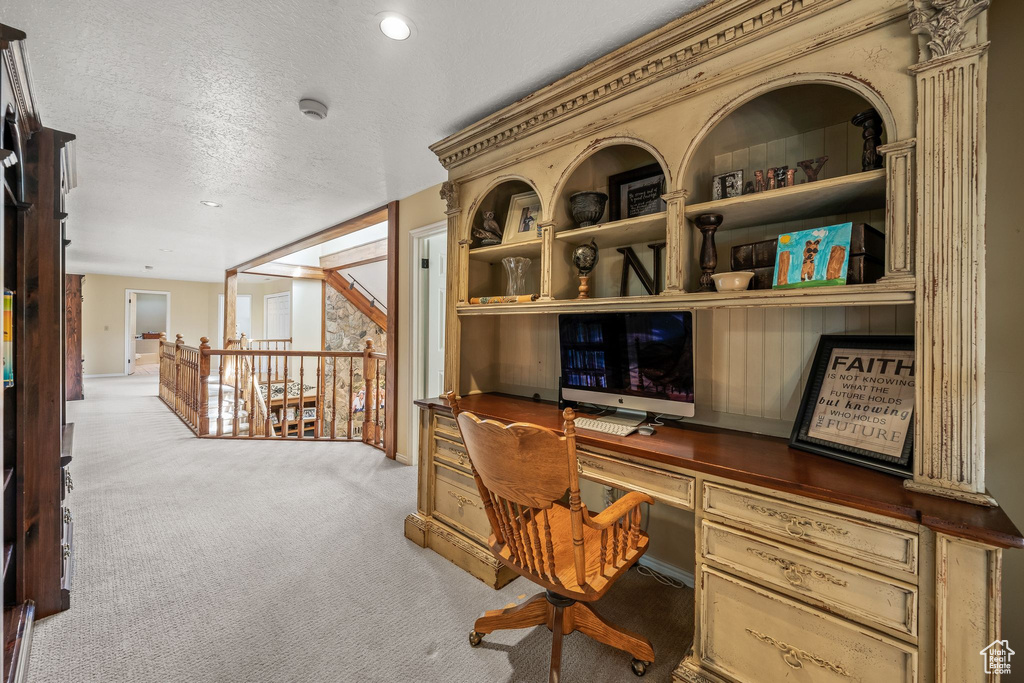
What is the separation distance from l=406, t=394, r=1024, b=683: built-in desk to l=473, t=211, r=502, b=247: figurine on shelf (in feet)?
Answer: 4.31

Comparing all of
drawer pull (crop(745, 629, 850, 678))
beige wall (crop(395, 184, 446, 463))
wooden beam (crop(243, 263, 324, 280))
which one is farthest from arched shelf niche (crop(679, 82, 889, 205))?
wooden beam (crop(243, 263, 324, 280))

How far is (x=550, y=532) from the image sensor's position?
1288 mm

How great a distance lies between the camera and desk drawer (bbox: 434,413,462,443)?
2180 millimetres

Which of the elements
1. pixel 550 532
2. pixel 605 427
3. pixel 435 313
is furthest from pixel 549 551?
pixel 435 313

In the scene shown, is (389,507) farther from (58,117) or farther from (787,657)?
(58,117)

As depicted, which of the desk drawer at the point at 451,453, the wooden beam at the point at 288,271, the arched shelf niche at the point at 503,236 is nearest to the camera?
the desk drawer at the point at 451,453

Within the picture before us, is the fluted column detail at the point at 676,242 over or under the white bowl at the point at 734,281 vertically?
over

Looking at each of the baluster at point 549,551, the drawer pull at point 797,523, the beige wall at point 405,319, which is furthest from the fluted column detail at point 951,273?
the beige wall at point 405,319

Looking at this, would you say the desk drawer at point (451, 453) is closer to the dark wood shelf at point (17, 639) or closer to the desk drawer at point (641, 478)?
the desk drawer at point (641, 478)

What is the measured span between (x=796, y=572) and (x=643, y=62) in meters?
1.84

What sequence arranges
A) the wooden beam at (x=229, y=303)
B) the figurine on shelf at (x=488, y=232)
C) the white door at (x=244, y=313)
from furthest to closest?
1. the white door at (x=244, y=313)
2. the wooden beam at (x=229, y=303)
3. the figurine on shelf at (x=488, y=232)

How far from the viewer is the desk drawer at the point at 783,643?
108 centimetres

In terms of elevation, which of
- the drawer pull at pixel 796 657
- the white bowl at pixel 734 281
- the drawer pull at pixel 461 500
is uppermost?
the white bowl at pixel 734 281

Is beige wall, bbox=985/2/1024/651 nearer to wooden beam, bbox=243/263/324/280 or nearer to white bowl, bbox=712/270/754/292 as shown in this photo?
white bowl, bbox=712/270/754/292
